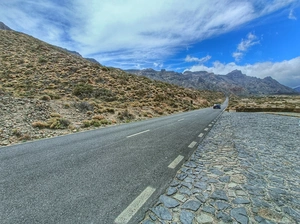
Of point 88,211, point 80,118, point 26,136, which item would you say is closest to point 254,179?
point 88,211

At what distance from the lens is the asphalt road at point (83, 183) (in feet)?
7.40

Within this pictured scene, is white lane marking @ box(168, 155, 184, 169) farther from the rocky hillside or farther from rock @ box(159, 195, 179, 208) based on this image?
the rocky hillside

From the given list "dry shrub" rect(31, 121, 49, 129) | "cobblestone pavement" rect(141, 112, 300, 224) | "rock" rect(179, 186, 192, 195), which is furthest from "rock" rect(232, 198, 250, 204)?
"dry shrub" rect(31, 121, 49, 129)

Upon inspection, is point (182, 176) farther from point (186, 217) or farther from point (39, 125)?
point (39, 125)

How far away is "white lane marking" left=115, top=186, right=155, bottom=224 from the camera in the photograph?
2.15 m

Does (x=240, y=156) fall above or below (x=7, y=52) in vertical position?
below

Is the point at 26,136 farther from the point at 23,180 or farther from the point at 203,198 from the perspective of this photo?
the point at 203,198

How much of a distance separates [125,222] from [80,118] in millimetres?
11808

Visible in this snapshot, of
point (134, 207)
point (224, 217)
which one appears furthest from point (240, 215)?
point (134, 207)

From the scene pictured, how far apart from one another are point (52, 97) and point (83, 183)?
1724 centimetres

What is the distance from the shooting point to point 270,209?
2.30 m

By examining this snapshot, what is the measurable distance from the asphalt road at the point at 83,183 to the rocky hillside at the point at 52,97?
4.19 metres

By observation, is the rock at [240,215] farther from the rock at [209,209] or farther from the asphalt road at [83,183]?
the asphalt road at [83,183]

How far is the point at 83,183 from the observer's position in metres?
3.07
